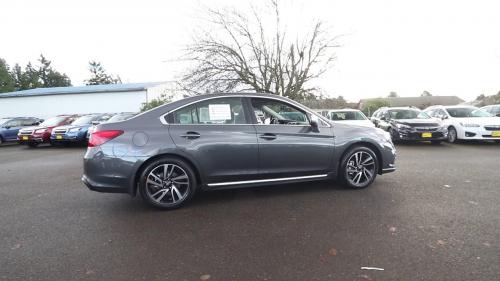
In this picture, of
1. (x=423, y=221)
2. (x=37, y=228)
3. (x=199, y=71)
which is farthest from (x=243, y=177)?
(x=199, y=71)

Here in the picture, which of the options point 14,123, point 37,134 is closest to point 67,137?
point 37,134

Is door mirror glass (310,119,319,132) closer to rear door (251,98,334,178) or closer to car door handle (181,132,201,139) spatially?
rear door (251,98,334,178)

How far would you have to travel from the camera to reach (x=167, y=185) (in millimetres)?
4328

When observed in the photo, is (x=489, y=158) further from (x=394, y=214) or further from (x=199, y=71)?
(x=199, y=71)

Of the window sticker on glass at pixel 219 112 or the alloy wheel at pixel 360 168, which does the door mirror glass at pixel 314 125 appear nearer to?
the alloy wheel at pixel 360 168

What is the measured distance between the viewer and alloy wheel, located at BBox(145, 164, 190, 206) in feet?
14.0

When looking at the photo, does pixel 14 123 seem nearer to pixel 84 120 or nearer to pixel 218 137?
pixel 84 120

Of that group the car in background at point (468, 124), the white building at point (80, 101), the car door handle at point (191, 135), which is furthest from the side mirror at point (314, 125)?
the white building at point (80, 101)

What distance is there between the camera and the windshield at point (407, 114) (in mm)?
12369

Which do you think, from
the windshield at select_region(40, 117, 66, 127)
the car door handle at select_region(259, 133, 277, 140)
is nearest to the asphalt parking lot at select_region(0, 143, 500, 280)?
the car door handle at select_region(259, 133, 277, 140)

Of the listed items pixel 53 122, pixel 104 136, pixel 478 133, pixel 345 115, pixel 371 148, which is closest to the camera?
pixel 104 136

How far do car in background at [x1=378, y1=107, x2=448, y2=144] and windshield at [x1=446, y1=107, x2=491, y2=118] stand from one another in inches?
49.2

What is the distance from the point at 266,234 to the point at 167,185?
1.63m

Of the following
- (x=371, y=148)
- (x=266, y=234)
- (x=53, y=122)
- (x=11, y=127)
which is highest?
(x=53, y=122)
